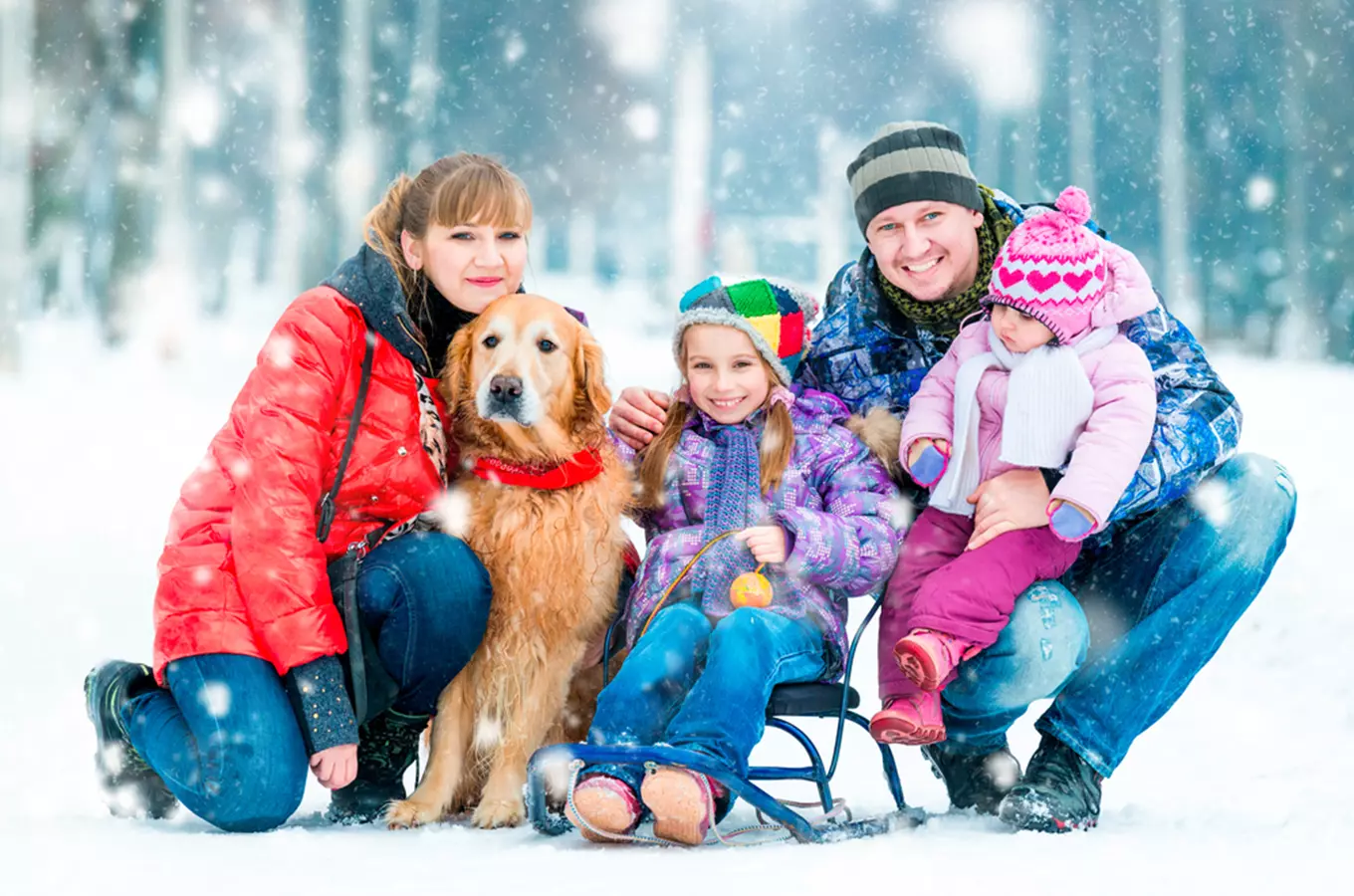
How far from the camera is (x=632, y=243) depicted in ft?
87.6

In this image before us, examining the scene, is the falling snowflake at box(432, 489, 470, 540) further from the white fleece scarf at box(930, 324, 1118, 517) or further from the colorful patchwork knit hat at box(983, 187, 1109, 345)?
the colorful patchwork knit hat at box(983, 187, 1109, 345)

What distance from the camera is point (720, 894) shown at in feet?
6.46

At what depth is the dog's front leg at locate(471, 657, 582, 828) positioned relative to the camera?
2.83 metres

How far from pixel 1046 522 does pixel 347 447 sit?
1506mm

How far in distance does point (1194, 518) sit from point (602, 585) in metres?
1.35

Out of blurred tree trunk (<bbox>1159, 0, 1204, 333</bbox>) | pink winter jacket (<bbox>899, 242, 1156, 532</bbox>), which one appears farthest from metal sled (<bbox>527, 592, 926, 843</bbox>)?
blurred tree trunk (<bbox>1159, 0, 1204, 333</bbox>)

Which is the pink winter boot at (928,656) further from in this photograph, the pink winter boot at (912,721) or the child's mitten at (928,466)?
the child's mitten at (928,466)

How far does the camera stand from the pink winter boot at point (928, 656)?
249cm

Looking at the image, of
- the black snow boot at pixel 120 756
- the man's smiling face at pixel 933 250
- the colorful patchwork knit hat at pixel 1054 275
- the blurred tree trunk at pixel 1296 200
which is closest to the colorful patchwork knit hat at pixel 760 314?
the man's smiling face at pixel 933 250

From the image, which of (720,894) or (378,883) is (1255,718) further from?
(378,883)

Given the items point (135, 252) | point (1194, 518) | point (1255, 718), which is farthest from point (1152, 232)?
point (1194, 518)

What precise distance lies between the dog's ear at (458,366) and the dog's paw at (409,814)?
3.00 feet

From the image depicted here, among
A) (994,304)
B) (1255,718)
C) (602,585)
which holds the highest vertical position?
(994,304)

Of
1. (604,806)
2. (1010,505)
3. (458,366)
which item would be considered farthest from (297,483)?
(1010,505)
